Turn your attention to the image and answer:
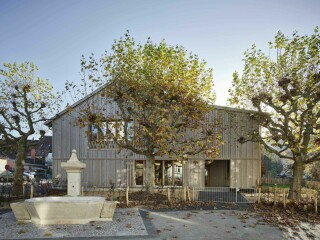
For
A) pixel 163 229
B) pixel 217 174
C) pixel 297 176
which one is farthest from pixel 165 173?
pixel 163 229

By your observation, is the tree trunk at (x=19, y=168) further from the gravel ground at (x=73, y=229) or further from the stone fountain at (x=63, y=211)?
the stone fountain at (x=63, y=211)

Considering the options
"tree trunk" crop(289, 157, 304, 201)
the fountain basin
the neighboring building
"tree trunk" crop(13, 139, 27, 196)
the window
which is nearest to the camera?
the fountain basin

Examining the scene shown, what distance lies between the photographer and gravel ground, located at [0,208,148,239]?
9906mm

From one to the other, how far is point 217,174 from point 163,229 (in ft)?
53.5

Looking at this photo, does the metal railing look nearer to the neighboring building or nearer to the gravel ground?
the neighboring building

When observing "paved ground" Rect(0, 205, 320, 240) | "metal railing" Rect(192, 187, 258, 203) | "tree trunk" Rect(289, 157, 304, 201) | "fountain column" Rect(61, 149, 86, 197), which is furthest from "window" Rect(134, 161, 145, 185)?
"tree trunk" Rect(289, 157, 304, 201)

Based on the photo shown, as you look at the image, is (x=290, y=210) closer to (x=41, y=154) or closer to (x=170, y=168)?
(x=170, y=168)

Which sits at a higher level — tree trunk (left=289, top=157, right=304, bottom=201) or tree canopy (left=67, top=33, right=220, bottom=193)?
tree canopy (left=67, top=33, right=220, bottom=193)

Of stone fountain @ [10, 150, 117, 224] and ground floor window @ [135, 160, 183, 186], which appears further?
ground floor window @ [135, 160, 183, 186]

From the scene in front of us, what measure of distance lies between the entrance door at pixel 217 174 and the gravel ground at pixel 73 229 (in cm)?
1501

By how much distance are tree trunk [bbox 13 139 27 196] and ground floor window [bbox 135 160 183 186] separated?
27.0 ft

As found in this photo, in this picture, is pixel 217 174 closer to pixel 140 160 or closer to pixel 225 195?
pixel 225 195

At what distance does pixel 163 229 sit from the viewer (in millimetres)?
10852

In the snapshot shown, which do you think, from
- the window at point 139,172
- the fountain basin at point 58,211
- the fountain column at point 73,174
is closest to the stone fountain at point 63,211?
the fountain basin at point 58,211
